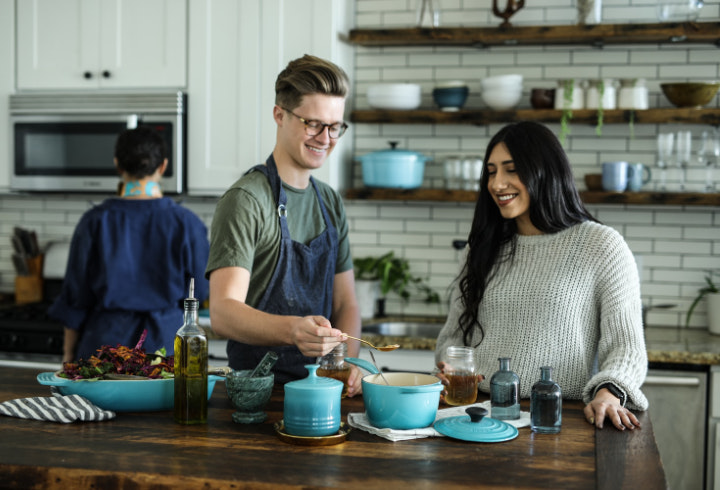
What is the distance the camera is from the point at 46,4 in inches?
177

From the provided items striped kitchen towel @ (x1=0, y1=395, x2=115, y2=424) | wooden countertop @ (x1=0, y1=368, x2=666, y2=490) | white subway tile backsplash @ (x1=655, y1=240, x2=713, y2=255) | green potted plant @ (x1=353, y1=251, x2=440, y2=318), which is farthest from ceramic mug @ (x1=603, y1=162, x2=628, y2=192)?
striped kitchen towel @ (x1=0, y1=395, x2=115, y2=424)

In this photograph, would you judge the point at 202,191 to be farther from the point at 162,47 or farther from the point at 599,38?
the point at 599,38

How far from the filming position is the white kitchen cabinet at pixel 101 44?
432 cm

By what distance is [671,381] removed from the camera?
357cm

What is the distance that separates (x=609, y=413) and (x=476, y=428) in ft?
1.21

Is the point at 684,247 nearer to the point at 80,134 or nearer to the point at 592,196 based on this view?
the point at 592,196

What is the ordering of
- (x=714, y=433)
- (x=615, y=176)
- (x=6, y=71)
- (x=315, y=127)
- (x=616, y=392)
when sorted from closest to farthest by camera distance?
1. (x=616, y=392)
2. (x=315, y=127)
3. (x=714, y=433)
4. (x=615, y=176)
5. (x=6, y=71)

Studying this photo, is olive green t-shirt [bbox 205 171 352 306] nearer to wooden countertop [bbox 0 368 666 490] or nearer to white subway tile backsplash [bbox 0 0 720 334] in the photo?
wooden countertop [bbox 0 368 666 490]

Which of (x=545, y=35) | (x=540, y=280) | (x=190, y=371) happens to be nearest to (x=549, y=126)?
(x=545, y=35)

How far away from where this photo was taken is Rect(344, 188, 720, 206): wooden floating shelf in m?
3.98

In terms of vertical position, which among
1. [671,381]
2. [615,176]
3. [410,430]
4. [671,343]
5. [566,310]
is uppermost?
[615,176]

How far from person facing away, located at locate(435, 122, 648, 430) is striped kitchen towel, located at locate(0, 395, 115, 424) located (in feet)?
3.59

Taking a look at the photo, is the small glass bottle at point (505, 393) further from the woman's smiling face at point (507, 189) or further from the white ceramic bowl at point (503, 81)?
the white ceramic bowl at point (503, 81)

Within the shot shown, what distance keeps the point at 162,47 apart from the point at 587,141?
2306 mm
